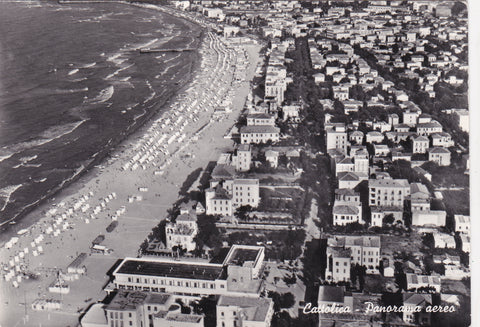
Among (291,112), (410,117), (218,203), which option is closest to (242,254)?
(218,203)

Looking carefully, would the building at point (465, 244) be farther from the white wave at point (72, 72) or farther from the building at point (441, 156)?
the white wave at point (72, 72)

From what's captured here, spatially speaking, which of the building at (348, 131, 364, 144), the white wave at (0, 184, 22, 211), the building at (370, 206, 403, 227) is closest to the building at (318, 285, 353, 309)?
the building at (370, 206, 403, 227)

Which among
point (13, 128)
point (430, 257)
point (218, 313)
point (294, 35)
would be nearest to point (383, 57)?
point (294, 35)

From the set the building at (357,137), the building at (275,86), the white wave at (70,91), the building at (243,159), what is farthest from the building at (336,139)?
the white wave at (70,91)

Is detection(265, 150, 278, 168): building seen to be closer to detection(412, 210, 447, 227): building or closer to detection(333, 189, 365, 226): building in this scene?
detection(333, 189, 365, 226): building

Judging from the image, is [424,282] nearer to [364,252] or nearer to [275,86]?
[364,252]

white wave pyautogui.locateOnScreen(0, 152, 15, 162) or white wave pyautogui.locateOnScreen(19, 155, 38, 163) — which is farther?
white wave pyautogui.locateOnScreen(0, 152, 15, 162)
